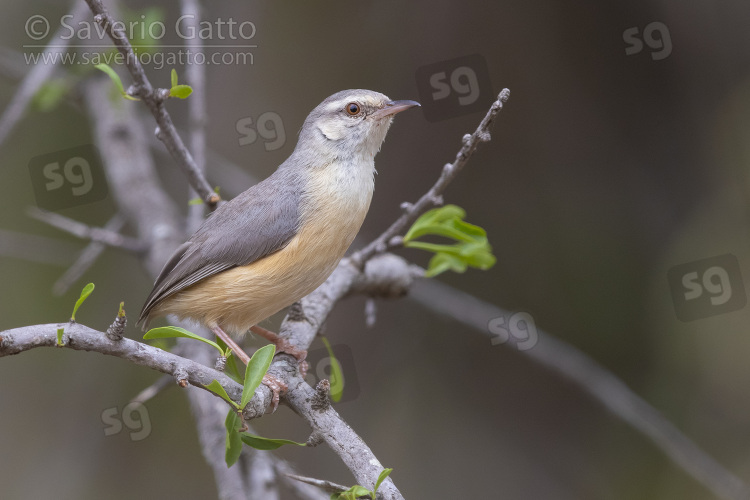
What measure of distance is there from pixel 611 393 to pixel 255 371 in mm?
2965

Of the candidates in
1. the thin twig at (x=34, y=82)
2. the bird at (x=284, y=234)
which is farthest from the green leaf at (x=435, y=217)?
the thin twig at (x=34, y=82)

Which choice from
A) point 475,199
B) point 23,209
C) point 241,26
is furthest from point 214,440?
point 241,26

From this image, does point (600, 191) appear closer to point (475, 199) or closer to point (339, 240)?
point (475, 199)

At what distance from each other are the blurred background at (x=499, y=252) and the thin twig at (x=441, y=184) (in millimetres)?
1499

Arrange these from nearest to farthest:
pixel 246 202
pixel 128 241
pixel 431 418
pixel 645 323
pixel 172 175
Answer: pixel 246 202
pixel 128 241
pixel 645 323
pixel 431 418
pixel 172 175

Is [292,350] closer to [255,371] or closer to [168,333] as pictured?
[255,371]

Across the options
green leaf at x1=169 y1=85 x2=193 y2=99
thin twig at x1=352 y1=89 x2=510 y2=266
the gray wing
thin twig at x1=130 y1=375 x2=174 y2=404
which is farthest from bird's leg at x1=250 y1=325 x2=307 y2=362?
green leaf at x1=169 y1=85 x2=193 y2=99

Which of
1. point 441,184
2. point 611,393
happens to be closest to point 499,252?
point 611,393

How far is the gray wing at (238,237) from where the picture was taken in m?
3.60

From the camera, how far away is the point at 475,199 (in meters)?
5.61

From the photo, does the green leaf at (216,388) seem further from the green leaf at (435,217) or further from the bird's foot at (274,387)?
the green leaf at (435,217)

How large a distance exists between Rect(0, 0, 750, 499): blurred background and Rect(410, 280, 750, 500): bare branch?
17.9 inches

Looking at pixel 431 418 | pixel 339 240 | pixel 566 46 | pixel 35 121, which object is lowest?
pixel 431 418

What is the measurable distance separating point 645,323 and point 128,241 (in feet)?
12.1
